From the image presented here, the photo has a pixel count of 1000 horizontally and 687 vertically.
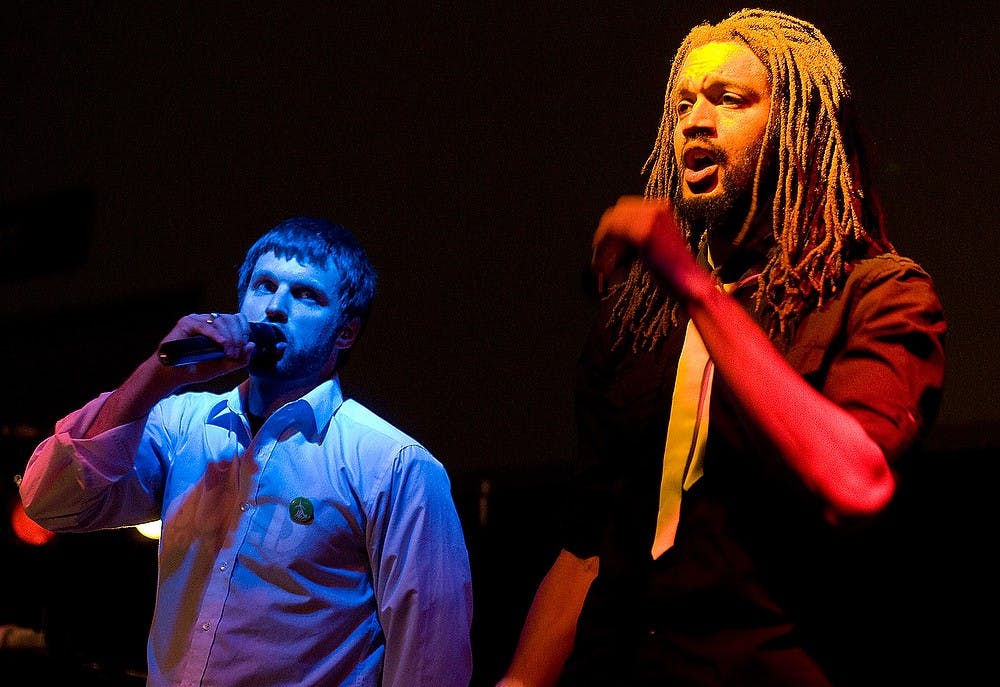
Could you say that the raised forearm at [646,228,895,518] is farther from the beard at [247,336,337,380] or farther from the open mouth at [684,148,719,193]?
the beard at [247,336,337,380]

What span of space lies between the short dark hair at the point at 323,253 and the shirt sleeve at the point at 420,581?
0.42 metres

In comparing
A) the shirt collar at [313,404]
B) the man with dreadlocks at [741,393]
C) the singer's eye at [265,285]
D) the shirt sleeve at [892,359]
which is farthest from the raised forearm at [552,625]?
the singer's eye at [265,285]

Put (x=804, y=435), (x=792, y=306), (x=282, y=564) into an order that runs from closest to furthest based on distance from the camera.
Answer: (x=804, y=435)
(x=792, y=306)
(x=282, y=564)

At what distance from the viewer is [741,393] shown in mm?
1147

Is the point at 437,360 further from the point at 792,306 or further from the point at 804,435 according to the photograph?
the point at 804,435

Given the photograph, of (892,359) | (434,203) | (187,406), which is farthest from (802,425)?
(434,203)

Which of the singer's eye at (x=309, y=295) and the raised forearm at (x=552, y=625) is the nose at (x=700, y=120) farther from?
the singer's eye at (x=309, y=295)

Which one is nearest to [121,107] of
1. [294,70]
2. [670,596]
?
[294,70]

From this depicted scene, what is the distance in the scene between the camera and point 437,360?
3.65 meters

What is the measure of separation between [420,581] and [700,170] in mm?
1093

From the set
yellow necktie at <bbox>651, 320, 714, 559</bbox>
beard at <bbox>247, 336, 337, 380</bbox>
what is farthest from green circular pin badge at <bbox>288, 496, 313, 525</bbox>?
yellow necktie at <bbox>651, 320, 714, 559</bbox>

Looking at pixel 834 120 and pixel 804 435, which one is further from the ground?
pixel 834 120

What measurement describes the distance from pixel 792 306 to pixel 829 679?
45 cm

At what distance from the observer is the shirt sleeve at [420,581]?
2.15 metres
